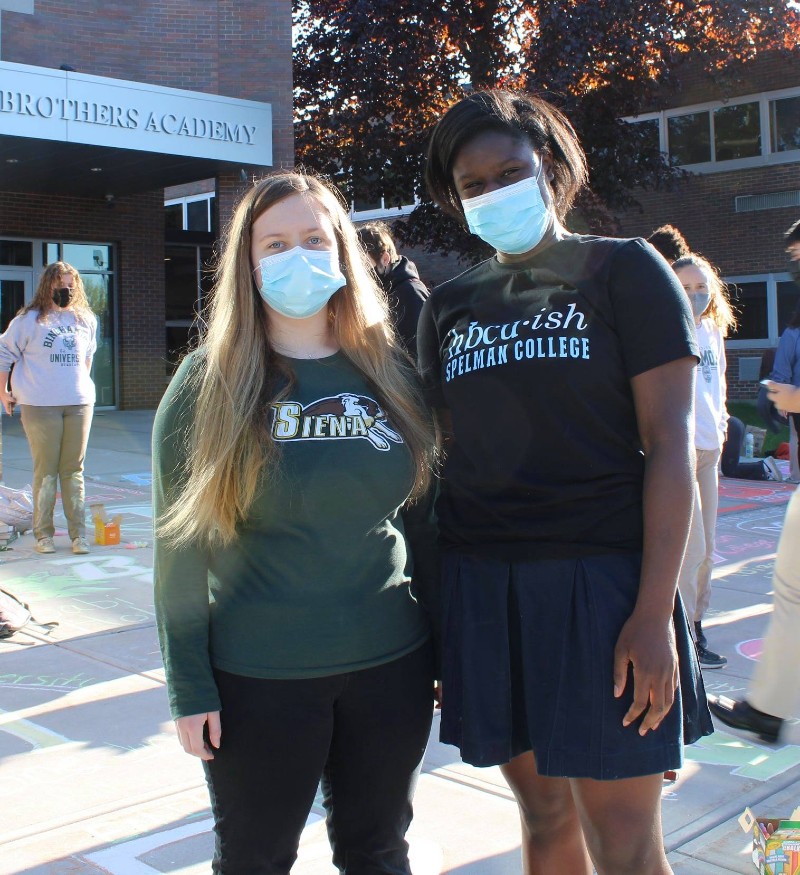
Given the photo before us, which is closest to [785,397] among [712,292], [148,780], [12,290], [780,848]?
[780,848]

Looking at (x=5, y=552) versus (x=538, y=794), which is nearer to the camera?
(x=538, y=794)

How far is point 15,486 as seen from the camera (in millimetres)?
9852

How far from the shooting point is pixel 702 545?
4.50 metres

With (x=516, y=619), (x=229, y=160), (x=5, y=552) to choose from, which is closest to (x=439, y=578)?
(x=516, y=619)

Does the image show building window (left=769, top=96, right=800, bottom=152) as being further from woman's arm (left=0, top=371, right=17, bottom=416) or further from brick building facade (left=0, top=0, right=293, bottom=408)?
woman's arm (left=0, top=371, right=17, bottom=416)

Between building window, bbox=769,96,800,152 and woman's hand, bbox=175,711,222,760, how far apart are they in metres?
20.3

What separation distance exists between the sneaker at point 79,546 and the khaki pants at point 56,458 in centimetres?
4

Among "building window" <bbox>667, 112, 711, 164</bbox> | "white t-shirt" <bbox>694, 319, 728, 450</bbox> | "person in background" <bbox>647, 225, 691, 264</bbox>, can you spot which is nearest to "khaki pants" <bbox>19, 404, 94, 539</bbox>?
"person in background" <bbox>647, 225, 691, 264</bbox>

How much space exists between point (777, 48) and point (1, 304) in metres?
14.3

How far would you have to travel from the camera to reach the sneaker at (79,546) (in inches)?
277

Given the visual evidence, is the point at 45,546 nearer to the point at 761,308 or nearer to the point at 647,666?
the point at 647,666

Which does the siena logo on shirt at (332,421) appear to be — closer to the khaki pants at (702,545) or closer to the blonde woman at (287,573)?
the blonde woman at (287,573)

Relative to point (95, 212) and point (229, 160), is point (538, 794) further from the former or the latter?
point (95, 212)

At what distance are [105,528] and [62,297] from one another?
1709mm
